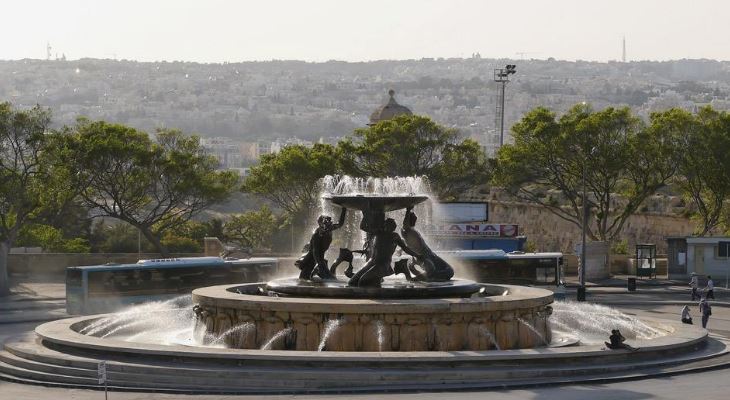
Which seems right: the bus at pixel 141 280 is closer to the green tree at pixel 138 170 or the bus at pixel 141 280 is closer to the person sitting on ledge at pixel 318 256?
the person sitting on ledge at pixel 318 256

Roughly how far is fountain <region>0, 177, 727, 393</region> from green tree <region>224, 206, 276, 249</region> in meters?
51.9

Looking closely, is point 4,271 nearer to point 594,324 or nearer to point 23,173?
point 23,173

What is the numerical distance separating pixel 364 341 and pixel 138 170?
123ft

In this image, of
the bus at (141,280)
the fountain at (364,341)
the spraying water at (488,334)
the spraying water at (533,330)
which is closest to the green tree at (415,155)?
the bus at (141,280)

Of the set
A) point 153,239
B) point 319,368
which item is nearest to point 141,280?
point 319,368

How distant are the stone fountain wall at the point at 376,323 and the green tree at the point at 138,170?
105ft

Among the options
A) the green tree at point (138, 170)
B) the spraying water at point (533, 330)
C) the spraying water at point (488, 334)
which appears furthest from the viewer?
the green tree at point (138, 170)

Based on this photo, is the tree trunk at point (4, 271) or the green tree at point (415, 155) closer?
the tree trunk at point (4, 271)

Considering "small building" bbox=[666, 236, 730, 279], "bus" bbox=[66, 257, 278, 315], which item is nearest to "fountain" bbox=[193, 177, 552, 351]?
"bus" bbox=[66, 257, 278, 315]

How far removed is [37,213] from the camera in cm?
5678

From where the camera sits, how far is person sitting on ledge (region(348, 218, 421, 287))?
28.8 metres

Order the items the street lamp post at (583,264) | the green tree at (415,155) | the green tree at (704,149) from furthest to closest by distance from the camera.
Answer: the green tree at (415,155) < the green tree at (704,149) < the street lamp post at (583,264)

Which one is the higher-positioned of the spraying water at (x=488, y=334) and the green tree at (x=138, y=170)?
the green tree at (x=138, y=170)

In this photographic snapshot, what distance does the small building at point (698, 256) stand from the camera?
56.9 meters
